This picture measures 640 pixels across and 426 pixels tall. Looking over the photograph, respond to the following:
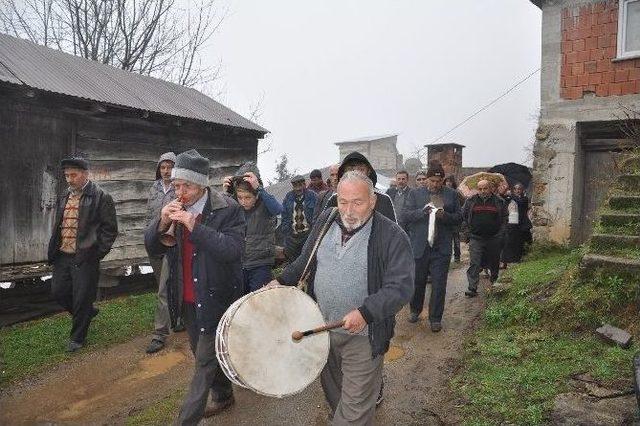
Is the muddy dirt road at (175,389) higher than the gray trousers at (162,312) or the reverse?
the reverse

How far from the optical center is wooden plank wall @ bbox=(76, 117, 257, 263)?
27.4 ft

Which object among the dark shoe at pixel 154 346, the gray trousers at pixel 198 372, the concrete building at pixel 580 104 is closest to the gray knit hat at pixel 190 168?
the gray trousers at pixel 198 372

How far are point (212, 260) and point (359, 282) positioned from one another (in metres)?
1.15

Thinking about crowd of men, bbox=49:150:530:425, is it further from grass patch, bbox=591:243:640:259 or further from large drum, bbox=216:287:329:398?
grass patch, bbox=591:243:640:259

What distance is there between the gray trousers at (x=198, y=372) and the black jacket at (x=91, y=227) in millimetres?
2217

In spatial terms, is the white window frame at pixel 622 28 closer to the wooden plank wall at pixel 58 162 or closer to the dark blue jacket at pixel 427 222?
the dark blue jacket at pixel 427 222

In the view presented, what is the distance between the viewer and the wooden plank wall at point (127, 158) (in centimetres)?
834

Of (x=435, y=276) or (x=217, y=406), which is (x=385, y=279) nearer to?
(x=217, y=406)

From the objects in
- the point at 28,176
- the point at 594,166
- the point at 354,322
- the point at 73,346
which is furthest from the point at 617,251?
the point at 28,176

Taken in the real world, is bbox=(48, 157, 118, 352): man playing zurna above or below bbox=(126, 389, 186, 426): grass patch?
above

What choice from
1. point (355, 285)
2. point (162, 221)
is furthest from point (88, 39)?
point (355, 285)

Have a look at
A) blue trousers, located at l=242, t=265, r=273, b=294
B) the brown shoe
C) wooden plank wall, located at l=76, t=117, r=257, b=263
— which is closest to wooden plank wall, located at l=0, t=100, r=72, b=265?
wooden plank wall, located at l=76, t=117, r=257, b=263

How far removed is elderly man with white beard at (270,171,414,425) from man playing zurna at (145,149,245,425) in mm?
612

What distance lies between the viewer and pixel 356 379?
266 cm
